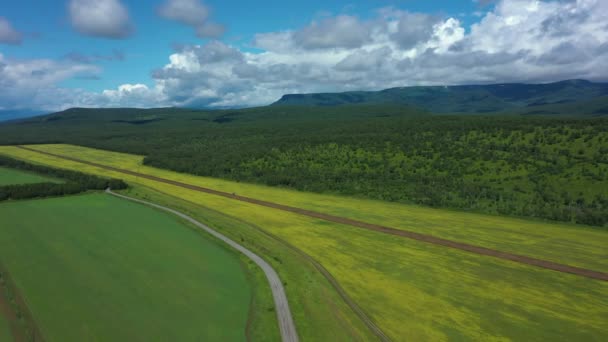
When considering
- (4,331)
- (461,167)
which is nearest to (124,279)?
(4,331)

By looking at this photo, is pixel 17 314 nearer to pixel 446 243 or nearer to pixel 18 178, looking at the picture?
pixel 446 243

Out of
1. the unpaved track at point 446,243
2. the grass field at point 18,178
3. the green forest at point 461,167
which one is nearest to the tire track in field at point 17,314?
the unpaved track at point 446,243

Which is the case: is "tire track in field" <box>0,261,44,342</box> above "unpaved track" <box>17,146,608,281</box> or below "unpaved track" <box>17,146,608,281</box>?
above

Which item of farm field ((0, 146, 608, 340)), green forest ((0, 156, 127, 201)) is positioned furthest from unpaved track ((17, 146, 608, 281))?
green forest ((0, 156, 127, 201))

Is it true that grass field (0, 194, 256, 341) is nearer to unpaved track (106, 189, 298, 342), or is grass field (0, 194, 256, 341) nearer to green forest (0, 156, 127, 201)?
unpaved track (106, 189, 298, 342)

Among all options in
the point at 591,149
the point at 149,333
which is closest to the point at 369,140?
the point at 591,149

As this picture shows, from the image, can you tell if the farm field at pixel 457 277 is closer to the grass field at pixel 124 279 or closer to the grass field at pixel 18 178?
the grass field at pixel 124 279
